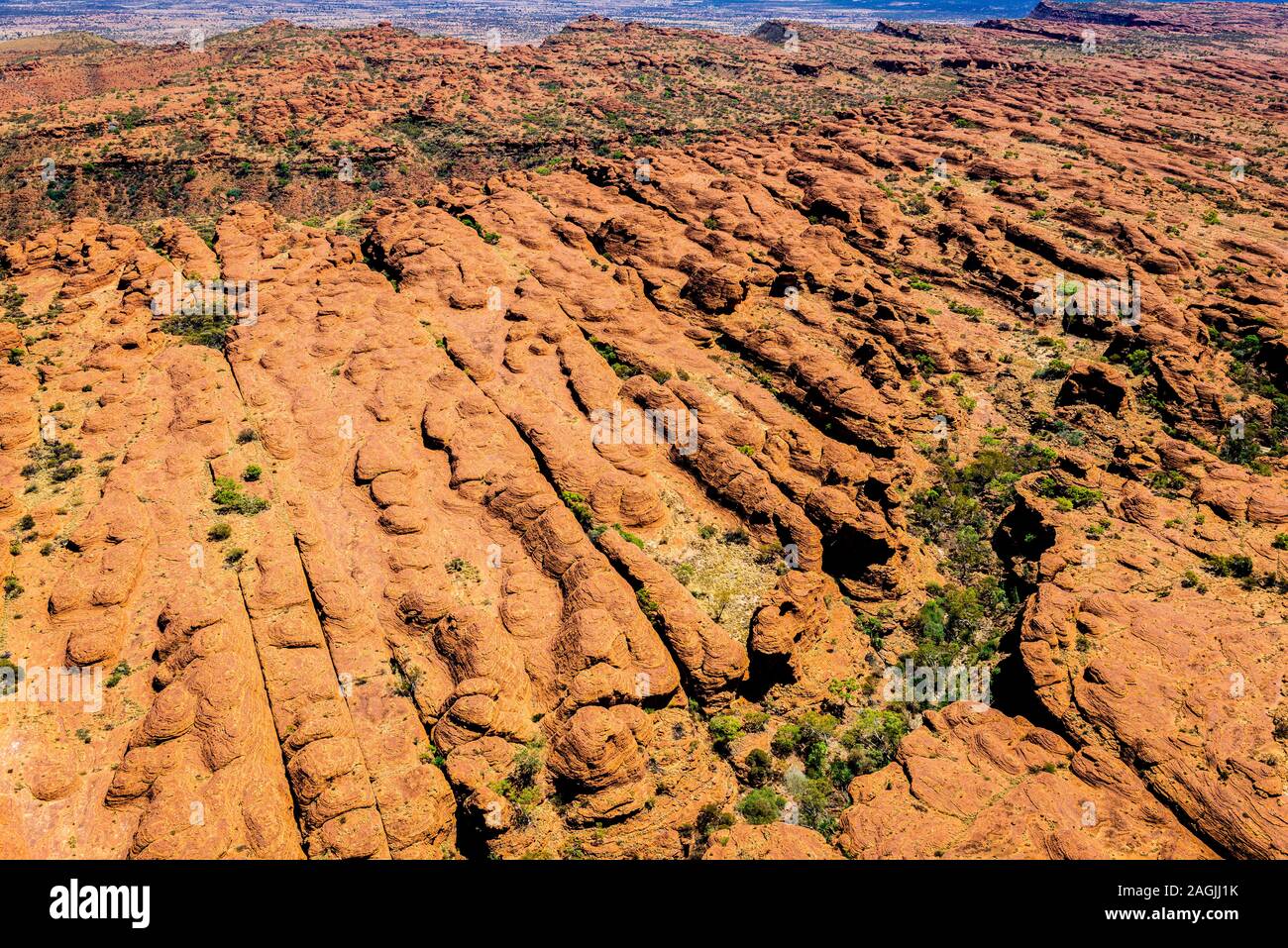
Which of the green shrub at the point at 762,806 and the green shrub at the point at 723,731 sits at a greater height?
the green shrub at the point at 723,731

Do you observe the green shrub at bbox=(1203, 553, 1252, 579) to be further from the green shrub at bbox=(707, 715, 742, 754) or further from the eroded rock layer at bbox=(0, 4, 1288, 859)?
the green shrub at bbox=(707, 715, 742, 754)

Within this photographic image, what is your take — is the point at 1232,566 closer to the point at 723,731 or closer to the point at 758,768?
the point at 758,768

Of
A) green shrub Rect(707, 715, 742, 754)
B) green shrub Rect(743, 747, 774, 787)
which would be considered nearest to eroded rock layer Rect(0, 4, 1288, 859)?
green shrub Rect(707, 715, 742, 754)

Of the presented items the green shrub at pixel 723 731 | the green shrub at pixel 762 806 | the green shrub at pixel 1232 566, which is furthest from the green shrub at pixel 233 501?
the green shrub at pixel 1232 566

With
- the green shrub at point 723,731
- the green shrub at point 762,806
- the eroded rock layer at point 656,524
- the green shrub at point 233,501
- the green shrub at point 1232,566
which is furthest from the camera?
the green shrub at point 233,501

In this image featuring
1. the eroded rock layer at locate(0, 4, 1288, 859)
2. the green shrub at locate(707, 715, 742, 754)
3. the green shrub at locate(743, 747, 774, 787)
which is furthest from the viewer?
the green shrub at locate(707, 715, 742, 754)

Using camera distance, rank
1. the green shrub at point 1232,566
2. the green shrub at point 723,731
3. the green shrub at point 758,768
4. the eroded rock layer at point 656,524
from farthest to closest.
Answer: the green shrub at point 1232,566 → the green shrub at point 723,731 → the green shrub at point 758,768 → the eroded rock layer at point 656,524

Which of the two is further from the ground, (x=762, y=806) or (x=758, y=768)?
(x=758, y=768)

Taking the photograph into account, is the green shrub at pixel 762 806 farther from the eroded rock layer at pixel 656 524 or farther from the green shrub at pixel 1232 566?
the green shrub at pixel 1232 566

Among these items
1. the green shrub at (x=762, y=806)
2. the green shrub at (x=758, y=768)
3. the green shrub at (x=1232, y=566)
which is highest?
the green shrub at (x=1232, y=566)

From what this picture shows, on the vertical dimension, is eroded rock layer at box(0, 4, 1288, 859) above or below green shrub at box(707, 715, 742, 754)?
above

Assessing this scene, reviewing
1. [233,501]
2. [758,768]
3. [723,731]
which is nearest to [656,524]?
[723,731]

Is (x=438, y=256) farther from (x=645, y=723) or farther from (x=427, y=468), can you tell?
(x=645, y=723)
